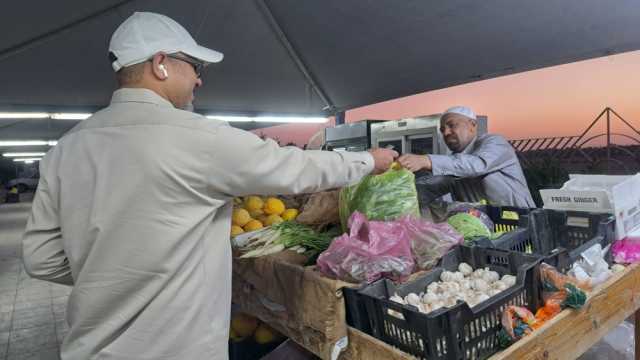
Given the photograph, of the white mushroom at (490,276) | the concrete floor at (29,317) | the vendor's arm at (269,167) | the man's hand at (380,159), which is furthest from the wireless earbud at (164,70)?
the concrete floor at (29,317)

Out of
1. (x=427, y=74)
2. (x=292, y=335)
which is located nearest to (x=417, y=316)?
(x=292, y=335)

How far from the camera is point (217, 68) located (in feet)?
20.4

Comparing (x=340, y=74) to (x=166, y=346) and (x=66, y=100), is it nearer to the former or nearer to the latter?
(x=66, y=100)

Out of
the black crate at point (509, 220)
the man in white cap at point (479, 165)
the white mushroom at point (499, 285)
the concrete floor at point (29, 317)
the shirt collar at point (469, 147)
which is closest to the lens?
the white mushroom at point (499, 285)

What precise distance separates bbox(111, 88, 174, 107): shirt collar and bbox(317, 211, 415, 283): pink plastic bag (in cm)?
63

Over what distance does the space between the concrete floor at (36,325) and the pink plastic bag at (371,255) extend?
1.56 meters

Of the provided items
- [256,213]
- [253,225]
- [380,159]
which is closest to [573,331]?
[380,159]

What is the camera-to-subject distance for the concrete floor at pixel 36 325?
221cm

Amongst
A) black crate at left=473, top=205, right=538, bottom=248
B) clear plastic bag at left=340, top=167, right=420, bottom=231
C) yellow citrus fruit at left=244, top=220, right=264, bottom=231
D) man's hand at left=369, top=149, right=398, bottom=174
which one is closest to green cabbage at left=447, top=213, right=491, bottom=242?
black crate at left=473, top=205, right=538, bottom=248

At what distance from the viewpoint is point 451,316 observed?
931mm

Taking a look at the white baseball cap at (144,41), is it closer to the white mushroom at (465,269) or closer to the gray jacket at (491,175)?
the white mushroom at (465,269)

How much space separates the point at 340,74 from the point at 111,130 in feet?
18.6

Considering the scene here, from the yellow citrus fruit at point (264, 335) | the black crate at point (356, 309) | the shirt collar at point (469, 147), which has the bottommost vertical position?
the yellow citrus fruit at point (264, 335)

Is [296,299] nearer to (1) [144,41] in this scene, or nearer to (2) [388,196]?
(2) [388,196]
